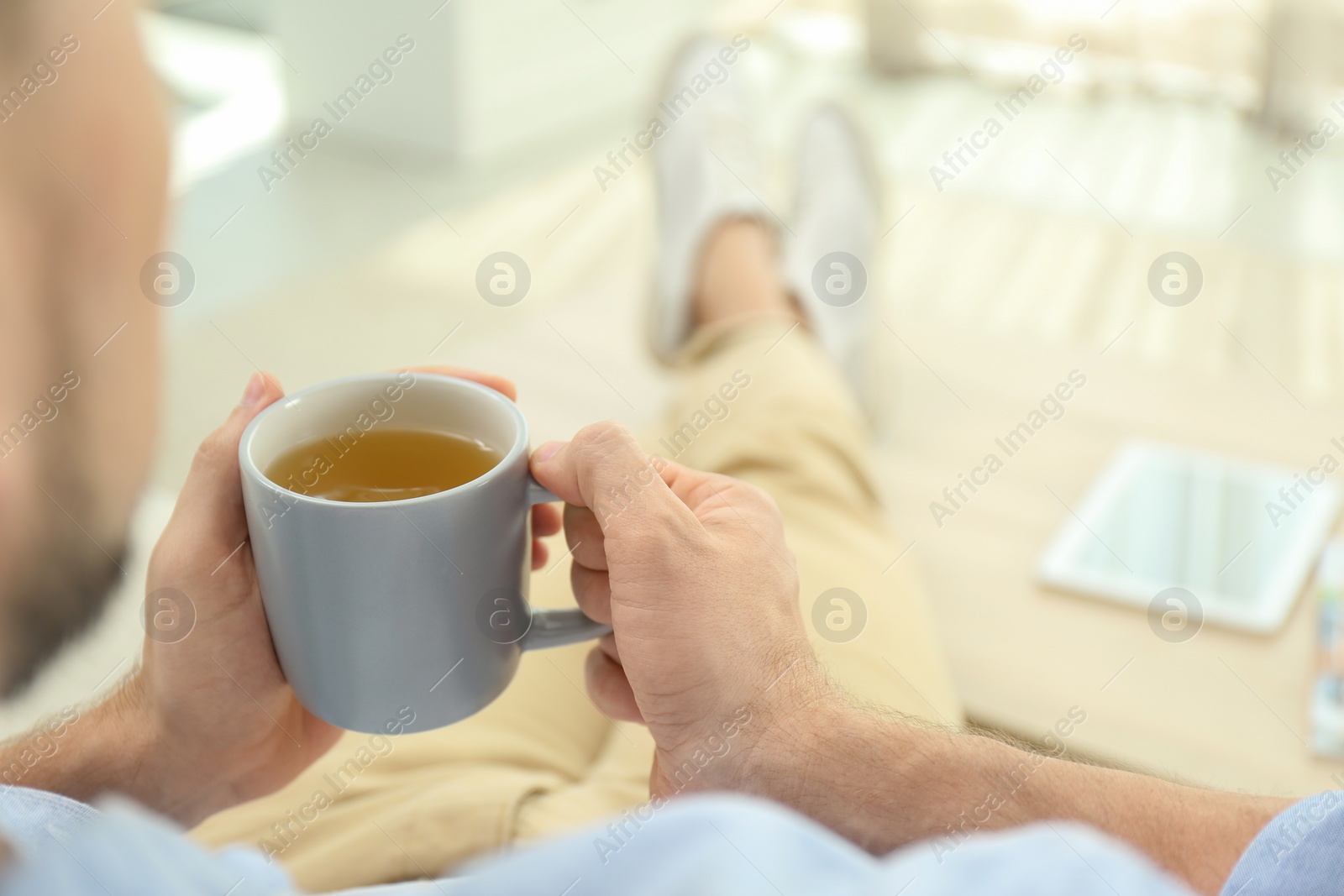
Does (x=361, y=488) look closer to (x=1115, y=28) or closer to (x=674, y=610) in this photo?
(x=674, y=610)

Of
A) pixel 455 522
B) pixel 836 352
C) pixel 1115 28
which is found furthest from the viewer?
pixel 1115 28

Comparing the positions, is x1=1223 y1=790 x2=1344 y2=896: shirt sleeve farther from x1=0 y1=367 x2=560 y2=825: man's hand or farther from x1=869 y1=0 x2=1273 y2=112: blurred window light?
x1=869 y1=0 x2=1273 y2=112: blurred window light

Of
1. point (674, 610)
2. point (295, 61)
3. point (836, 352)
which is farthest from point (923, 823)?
point (295, 61)

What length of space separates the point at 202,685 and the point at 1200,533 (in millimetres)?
850

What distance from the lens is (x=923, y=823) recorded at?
1.59 ft

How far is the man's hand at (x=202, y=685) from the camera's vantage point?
19.1 inches

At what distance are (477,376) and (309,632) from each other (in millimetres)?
138

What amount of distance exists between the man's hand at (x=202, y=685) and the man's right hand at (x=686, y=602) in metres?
0.08

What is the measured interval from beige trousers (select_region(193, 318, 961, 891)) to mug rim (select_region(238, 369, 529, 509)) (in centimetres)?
22

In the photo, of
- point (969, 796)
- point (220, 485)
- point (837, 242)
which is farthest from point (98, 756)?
point (837, 242)

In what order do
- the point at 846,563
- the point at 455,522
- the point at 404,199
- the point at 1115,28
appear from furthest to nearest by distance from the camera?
the point at 1115,28 < the point at 404,199 < the point at 846,563 < the point at 455,522

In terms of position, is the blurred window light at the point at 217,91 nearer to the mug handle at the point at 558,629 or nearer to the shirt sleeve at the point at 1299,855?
the mug handle at the point at 558,629

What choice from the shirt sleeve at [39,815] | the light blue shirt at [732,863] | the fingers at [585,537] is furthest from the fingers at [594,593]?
the shirt sleeve at [39,815]

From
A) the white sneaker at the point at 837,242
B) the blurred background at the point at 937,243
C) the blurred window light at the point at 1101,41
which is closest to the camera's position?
the blurred background at the point at 937,243
